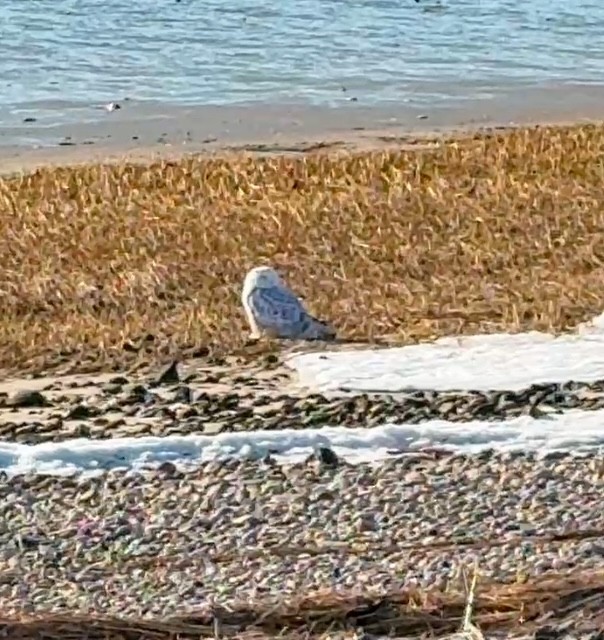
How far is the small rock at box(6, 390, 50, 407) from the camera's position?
244 inches

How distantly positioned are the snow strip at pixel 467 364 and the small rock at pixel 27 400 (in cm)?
95

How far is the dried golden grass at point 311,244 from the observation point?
24.3ft

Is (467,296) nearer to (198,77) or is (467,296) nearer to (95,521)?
(95,521)

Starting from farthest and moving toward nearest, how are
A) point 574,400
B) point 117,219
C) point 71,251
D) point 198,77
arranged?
point 198,77 < point 117,219 < point 71,251 < point 574,400

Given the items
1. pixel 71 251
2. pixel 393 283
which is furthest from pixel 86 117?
pixel 393 283

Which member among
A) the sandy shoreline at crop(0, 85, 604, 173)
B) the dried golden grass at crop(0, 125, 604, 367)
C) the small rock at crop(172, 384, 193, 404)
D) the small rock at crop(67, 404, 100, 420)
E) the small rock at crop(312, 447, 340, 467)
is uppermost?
the small rock at crop(312, 447, 340, 467)

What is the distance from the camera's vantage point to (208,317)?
24.5 ft

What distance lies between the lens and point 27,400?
624 centimetres

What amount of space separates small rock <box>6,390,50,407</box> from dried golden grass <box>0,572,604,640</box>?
225 cm

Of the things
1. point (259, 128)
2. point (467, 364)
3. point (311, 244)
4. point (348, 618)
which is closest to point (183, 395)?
point (467, 364)

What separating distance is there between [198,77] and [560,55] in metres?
5.00

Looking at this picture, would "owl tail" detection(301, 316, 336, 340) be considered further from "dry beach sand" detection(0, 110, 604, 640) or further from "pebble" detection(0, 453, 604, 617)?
"pebble" detection(0, 453, 604, 617)

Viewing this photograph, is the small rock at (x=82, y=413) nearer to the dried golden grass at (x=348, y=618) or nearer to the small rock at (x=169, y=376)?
the small rock at (x=169, y=376)

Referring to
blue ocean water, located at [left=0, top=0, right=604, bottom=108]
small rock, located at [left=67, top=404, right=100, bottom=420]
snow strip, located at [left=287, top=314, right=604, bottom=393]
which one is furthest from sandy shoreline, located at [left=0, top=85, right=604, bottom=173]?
small rock, located at [left=67, top=404, right=100, bottom=420]
